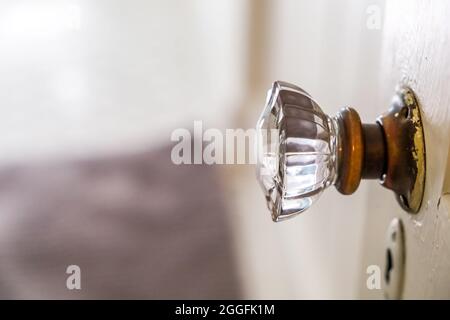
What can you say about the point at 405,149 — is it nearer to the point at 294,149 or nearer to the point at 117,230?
the point at 294,149

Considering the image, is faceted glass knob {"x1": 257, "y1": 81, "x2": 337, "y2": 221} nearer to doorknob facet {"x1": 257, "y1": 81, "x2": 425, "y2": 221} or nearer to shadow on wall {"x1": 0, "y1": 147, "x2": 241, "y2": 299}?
doorknob facet {"x1": 257, "y1": 81, "x2": 425, "y2": 221}

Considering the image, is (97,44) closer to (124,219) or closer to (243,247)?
(124,219)

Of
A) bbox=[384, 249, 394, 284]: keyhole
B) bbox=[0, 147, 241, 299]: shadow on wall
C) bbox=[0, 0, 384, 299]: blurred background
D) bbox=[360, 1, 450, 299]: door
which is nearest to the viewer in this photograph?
bbox=[360, 1, 450, 299]: door

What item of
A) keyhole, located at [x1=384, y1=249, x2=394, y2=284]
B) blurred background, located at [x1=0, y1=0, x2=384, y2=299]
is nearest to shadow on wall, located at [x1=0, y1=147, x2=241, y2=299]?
blurred background, located at [x1=0, y1=0, x2=384, y2=299]

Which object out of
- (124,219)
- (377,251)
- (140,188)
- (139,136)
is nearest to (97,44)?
(139,136)

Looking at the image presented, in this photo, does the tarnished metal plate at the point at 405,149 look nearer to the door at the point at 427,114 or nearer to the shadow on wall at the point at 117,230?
the door at the point at 427,114

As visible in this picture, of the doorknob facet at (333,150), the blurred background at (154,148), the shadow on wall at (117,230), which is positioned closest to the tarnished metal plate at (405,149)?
the doorknob facet at (333,150)
